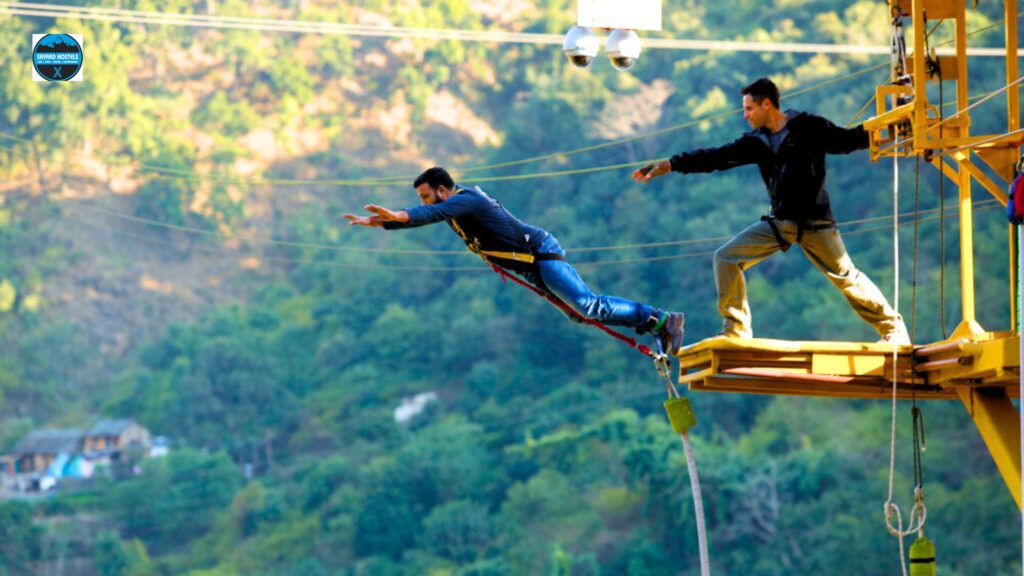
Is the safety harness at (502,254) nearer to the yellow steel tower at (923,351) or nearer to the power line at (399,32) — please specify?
the yellow steel tower at (923,351)

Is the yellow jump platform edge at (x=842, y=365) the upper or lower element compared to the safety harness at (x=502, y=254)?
lower

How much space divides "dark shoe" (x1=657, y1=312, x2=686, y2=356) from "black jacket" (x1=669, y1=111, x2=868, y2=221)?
3.10 feet

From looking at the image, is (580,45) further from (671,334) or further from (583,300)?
(671,334)

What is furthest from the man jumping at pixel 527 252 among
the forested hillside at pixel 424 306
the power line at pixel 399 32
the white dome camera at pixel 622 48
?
the forested hillside at pixel 424 306

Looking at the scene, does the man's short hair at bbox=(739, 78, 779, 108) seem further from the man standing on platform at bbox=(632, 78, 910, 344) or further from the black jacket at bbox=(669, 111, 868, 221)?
the black jacket at bbox=(669, 111, 868, 221)

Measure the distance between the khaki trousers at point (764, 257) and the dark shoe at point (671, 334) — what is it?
28 cm

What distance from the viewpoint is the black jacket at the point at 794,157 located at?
10.6 metres

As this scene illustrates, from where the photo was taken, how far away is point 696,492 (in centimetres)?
1001

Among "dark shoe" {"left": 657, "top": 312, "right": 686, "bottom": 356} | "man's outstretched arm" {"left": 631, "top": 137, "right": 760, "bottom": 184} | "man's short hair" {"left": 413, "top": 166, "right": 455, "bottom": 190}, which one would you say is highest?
"man's outstretched arm" {"left": 631, "top": 137, "right": 760, "bottom": 184}

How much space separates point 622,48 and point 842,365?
3.01 m

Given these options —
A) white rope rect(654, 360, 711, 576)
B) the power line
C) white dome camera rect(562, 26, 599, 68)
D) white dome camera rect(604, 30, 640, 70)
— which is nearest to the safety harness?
white rope rect(654, 360, 711, 576)

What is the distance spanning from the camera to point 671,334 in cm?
1094

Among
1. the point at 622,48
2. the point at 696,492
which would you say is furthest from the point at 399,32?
the point at 696,492

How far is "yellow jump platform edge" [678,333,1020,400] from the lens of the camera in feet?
35.2
